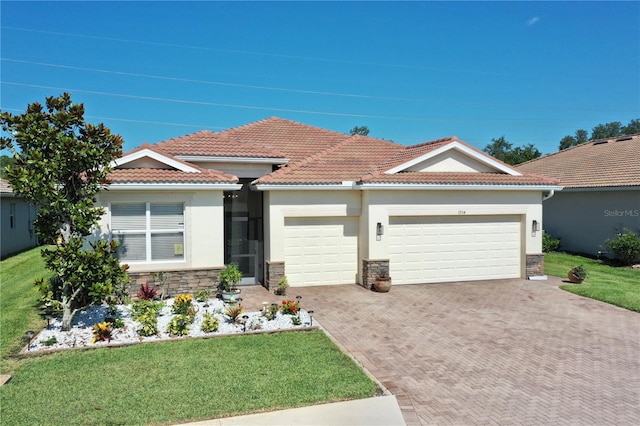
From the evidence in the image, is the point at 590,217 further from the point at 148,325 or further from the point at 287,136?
the point at 148,325

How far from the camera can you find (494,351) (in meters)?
8.61

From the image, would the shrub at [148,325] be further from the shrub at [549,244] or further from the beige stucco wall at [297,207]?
the shrub at [549,244]

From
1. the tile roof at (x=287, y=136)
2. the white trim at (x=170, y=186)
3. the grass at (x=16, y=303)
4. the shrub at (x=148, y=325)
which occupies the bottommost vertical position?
the grass at (x=16, y=303)

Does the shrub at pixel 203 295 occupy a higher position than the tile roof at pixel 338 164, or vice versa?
the tile roof at pixel 338 164

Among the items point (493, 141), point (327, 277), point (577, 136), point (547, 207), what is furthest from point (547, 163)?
point (577, 136)

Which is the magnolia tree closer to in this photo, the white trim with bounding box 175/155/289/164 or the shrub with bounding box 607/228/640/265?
the white trim with bounding box 175/155/289/164

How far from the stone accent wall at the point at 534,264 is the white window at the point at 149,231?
11.9m

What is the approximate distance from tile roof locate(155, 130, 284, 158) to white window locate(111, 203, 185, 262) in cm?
295

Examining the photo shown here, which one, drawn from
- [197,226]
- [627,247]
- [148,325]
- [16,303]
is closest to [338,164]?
[197,226]

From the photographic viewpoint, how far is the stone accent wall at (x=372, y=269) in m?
14.5

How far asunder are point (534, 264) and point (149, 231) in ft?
42.8

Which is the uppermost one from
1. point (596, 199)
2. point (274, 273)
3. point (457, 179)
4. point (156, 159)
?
point (156, 159)

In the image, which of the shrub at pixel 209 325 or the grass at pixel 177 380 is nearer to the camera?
the grass at pixel 177 380

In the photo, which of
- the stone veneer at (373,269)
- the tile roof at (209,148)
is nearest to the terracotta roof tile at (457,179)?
the stone veneer at (373,269)
